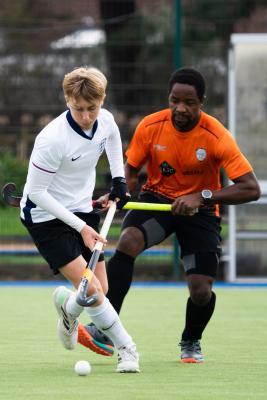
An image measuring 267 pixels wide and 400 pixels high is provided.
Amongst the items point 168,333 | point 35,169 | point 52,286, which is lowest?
point 52,286

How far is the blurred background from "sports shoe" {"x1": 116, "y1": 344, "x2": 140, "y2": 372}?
6.78m

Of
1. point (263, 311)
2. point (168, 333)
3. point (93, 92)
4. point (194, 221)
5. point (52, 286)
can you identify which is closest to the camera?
point (93, 92)

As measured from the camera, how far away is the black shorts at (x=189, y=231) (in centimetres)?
727

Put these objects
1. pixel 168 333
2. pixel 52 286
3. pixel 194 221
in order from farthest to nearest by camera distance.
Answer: pixel 52 286 < pixel 168 333 < pixel 194 221

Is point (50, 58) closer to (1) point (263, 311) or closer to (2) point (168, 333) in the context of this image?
(1) point (263, 311)

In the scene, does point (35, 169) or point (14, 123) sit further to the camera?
point (14, 123)

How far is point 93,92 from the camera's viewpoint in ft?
21.5

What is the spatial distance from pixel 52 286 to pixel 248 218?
2297 mm

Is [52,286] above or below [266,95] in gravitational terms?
below

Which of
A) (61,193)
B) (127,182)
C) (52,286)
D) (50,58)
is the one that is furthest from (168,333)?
(50,58)

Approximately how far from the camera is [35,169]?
21.7ft

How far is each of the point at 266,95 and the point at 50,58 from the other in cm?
243

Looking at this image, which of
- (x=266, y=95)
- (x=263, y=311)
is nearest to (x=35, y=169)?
(x=263, y=311)

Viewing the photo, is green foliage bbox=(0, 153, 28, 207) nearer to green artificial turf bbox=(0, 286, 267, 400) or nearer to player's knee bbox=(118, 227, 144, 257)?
green artificial turf bbox=(0, 286, 267, 400)
